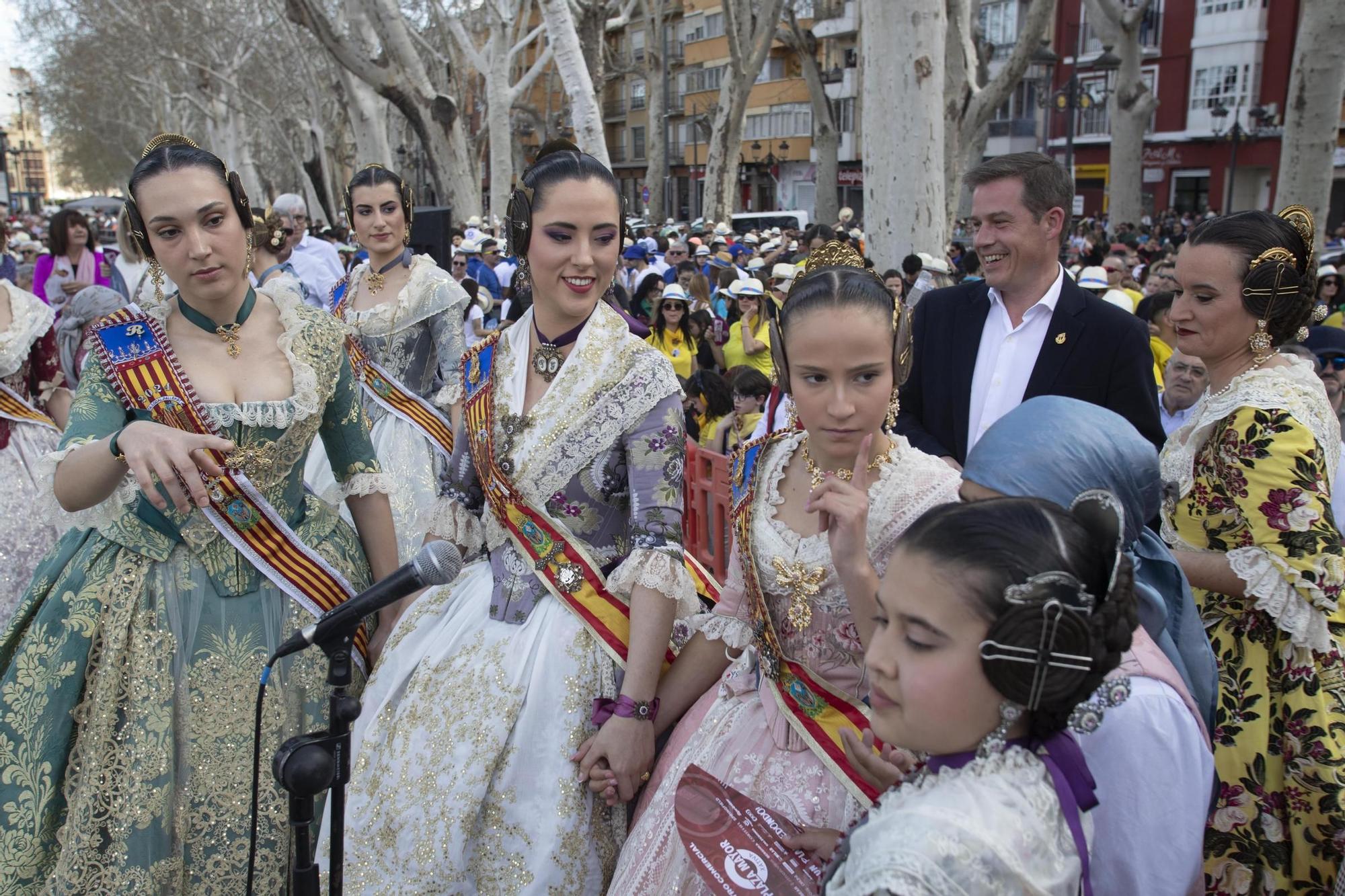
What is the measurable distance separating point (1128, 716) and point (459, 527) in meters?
1.61

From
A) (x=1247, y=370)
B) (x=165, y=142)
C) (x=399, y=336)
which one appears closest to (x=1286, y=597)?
→ (x=1247, y=370)

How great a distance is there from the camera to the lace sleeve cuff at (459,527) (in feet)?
8.77

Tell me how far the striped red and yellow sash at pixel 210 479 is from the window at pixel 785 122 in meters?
43.7

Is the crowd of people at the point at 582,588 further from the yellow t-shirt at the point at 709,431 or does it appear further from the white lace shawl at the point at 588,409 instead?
the yellow t-shirt at the point at 709,431

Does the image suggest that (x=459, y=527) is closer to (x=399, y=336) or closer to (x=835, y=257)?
(x=835, y=257)

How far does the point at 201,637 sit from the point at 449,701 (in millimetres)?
673

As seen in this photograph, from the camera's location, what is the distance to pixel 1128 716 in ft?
5.79

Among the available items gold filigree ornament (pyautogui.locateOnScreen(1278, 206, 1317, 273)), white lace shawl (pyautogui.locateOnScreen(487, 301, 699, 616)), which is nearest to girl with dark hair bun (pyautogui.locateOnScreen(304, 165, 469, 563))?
white lace shawl (pyautogui.locateOnScreen(487, 301, 699, 616))

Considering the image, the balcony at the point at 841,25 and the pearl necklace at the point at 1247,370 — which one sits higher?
the balcony at the point at 841,25

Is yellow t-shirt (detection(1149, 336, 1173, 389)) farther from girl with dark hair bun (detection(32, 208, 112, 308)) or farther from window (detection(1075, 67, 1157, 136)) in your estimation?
window (detection(1075, 67, 1157, 136))

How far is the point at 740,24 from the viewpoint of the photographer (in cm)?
2145

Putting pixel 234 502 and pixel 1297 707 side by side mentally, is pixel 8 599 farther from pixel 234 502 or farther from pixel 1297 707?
pixel 1297 707

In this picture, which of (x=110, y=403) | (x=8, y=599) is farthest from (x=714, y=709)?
(x=8, y=599)

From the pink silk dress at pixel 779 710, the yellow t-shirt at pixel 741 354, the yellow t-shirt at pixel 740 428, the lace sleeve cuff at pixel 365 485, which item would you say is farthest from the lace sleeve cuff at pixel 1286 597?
the yellow t-shirt at pixel 741 354
